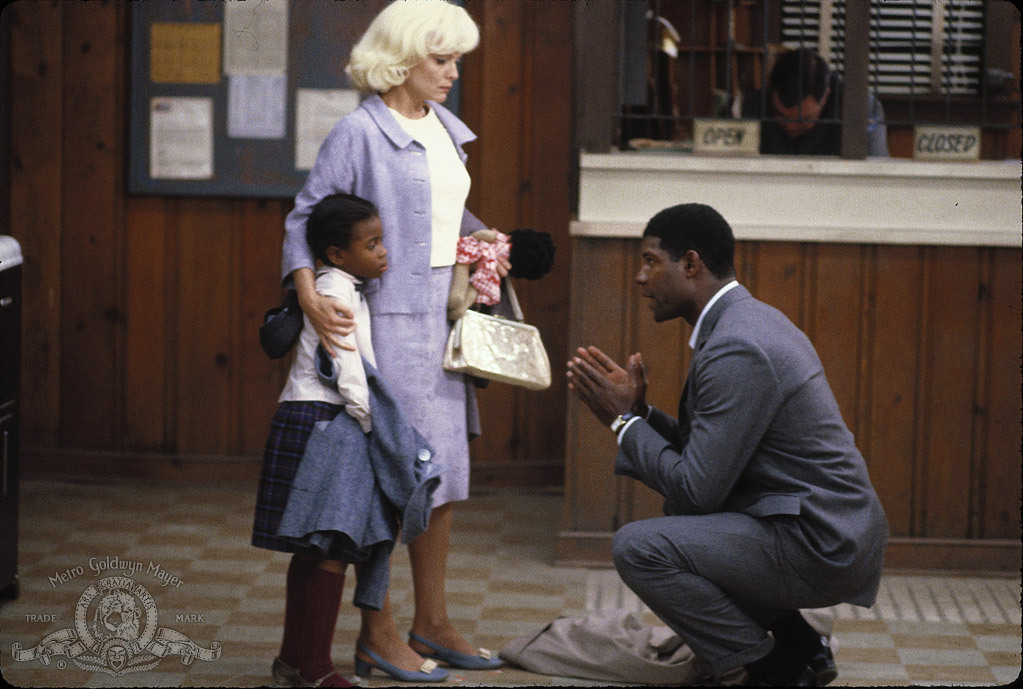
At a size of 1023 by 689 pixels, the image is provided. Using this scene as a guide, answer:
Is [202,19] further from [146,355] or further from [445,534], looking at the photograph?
[445,534]

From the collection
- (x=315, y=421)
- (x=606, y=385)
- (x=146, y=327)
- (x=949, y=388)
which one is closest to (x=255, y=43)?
(x=146, y=327)

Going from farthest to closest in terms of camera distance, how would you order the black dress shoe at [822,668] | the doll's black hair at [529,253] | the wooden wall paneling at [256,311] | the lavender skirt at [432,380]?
the wooden wall paneling at [256,311] < the doll's black hair at [529,253] < the lavender skirt at [432,380] < the black dress shoe at [822,668]

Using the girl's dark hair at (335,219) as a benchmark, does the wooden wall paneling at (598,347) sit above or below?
below

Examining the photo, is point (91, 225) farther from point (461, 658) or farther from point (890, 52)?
point (890, 52)

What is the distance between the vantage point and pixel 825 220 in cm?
411

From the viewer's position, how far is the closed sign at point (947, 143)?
4145mm

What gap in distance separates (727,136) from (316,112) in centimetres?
168

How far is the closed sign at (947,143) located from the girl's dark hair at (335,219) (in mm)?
2018

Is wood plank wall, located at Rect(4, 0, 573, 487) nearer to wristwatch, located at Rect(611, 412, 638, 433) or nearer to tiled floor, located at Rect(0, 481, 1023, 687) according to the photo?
tiled floor, located at Rect(0, 481, 1023, 687)

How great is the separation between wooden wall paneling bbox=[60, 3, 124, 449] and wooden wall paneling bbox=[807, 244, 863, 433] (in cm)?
273

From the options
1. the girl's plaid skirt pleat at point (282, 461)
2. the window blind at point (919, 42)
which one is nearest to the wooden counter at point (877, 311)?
the girl's plaid skirt pleat at point (282, 461)

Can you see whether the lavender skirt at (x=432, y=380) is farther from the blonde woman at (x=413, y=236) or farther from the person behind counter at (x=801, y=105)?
the person behind counter at (x=801, y=105)

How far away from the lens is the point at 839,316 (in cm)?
415

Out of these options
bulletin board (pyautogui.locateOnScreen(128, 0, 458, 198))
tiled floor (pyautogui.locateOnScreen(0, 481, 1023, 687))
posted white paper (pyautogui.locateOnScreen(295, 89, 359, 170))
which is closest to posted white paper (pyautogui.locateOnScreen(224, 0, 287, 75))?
bulletin board (pyautogui.locateOnScreen(128, 0, 458, 198))
